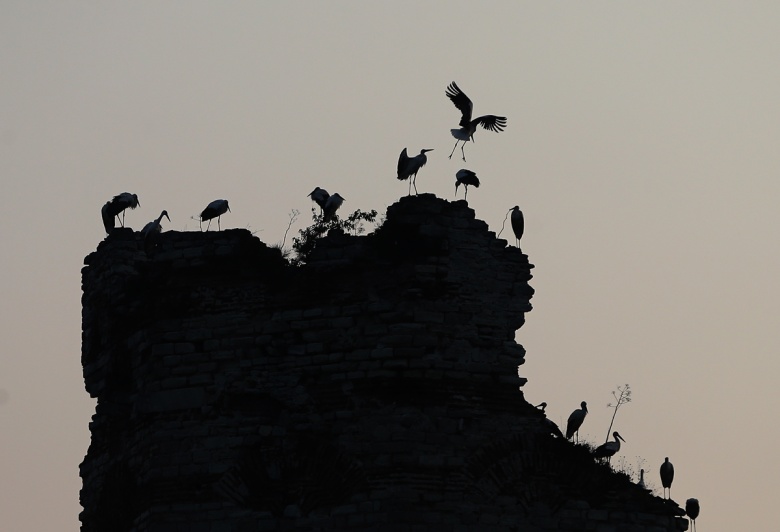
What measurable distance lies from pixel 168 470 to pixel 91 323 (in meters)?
2.90

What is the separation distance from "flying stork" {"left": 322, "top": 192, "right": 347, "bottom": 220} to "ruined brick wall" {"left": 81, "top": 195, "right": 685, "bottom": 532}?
3.67ft

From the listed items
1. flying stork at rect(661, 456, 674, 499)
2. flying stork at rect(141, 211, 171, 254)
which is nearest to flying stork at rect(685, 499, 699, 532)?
flying stork at rect(661, 456, 674, 499)

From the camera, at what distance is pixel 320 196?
2612cm

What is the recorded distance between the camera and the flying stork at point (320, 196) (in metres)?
25.9

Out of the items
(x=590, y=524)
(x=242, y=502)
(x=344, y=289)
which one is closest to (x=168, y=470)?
(x=242, y=502)

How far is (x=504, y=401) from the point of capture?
77.8 ft

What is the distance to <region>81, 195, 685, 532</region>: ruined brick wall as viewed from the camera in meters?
23.2

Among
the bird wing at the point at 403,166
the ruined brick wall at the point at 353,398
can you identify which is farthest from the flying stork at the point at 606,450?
the bird wing at the point at 403,166

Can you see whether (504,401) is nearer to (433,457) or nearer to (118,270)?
(433,457)

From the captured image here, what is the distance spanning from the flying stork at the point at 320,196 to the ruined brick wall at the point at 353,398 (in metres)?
1.45

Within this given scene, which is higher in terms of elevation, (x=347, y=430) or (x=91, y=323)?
(x=91, y=323)

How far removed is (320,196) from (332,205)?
47 centimetres

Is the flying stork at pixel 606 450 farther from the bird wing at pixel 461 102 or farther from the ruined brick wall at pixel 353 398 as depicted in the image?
the bird wing at pixel 461 102

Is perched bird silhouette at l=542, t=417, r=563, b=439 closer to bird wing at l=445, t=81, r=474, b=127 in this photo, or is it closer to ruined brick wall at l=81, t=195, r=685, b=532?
ruined brick wall at l=81, t=195, r=685, b=532
